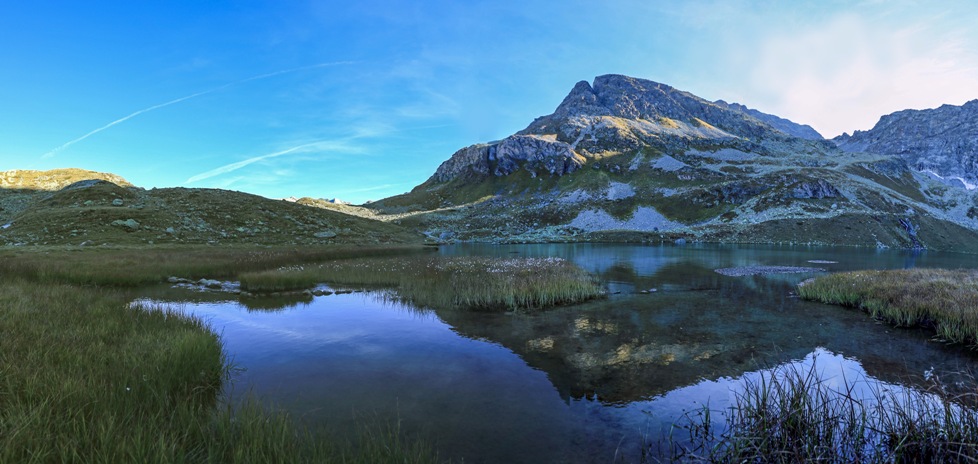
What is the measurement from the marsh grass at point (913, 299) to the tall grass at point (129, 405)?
2162cm

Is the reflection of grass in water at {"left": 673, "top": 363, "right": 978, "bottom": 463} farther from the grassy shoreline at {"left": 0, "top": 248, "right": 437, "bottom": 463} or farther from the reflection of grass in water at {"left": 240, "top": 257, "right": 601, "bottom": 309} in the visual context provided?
the reflection of grass in water at {"left": 240, "top": 257, "right": 601, "bottom": 309}

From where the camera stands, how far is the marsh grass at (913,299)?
50.8ft

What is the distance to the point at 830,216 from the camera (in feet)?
366

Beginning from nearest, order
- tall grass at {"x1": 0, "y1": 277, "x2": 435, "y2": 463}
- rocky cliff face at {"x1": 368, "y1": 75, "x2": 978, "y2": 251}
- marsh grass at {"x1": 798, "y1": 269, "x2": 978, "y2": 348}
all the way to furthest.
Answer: tall grass at {"x1": 0, "y1": 277, "x2": 435, "y2": 463} → marsh grass at {"x1": 798, "y1": 269, "x2": 978, "y2": 348} → rocky cliff face at {"x1": 368, "y1": 75, "x2": 978, "y2": 251}

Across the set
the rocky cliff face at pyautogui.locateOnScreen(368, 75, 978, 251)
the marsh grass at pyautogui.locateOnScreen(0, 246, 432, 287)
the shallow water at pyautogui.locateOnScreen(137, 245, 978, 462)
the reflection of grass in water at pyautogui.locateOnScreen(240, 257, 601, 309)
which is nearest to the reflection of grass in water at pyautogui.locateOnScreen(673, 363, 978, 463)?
the shallow water at pyautogui.locateOnScreen(137, 245, 978, 462)

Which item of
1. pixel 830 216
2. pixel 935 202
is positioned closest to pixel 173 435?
pixel 830 216

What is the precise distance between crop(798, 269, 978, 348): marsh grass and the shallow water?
3.80 feet

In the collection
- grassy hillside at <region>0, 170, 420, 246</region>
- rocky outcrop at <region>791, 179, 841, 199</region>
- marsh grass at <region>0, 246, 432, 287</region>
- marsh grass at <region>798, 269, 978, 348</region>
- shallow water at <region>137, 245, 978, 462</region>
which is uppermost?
rocky outcrop at <region>791, 179, 841, 199</region>

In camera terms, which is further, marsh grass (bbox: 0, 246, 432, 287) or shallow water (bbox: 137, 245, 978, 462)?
marsh grass (bbox: 0, 246, 432, 287)

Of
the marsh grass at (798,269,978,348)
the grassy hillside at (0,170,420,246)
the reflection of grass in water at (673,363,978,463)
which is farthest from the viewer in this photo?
the grassy hillside at (0,170,420,246)

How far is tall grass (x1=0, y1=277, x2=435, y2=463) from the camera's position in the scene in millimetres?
5035

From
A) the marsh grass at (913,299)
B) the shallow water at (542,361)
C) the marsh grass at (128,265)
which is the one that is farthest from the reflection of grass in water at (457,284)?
the marsh grass at (913,299)

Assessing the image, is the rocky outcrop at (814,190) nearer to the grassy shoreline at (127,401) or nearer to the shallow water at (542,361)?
the shallow water at (542,361)

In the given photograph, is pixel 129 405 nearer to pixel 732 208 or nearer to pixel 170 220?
pixel 170 220
